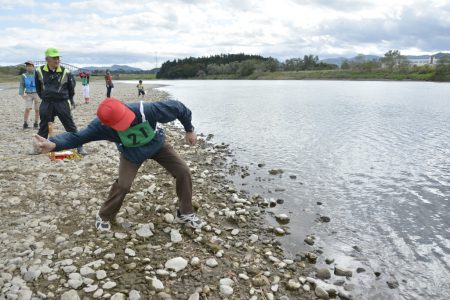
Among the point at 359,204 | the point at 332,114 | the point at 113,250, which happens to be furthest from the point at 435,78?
the point at 113,250

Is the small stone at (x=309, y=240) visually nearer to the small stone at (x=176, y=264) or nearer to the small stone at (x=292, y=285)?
the small stone at (x=292, y=285)

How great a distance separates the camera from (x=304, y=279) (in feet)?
21.6

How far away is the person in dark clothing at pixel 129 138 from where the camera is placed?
234 inches

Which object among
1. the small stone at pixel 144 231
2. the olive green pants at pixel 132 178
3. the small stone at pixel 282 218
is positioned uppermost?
the olive green pants at pixel 132 178

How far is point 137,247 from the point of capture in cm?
673

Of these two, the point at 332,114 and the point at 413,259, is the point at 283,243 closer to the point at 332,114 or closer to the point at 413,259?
the point at 413,259

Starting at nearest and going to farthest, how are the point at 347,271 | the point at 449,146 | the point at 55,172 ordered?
1. the point at 347,271
2. the point at 55,172
3. the point at 449,146

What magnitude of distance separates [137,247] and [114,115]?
2488 mm

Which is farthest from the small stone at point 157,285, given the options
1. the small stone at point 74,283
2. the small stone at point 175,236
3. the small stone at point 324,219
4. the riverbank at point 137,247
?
the small stone at point 324,219

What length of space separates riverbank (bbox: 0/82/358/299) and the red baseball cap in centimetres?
226

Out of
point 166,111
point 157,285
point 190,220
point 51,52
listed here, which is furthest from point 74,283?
point 51,52

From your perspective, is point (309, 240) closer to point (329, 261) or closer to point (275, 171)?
point (329, 261)

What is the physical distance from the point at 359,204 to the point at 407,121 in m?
21.3

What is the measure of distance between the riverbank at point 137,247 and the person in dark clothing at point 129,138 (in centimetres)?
76
